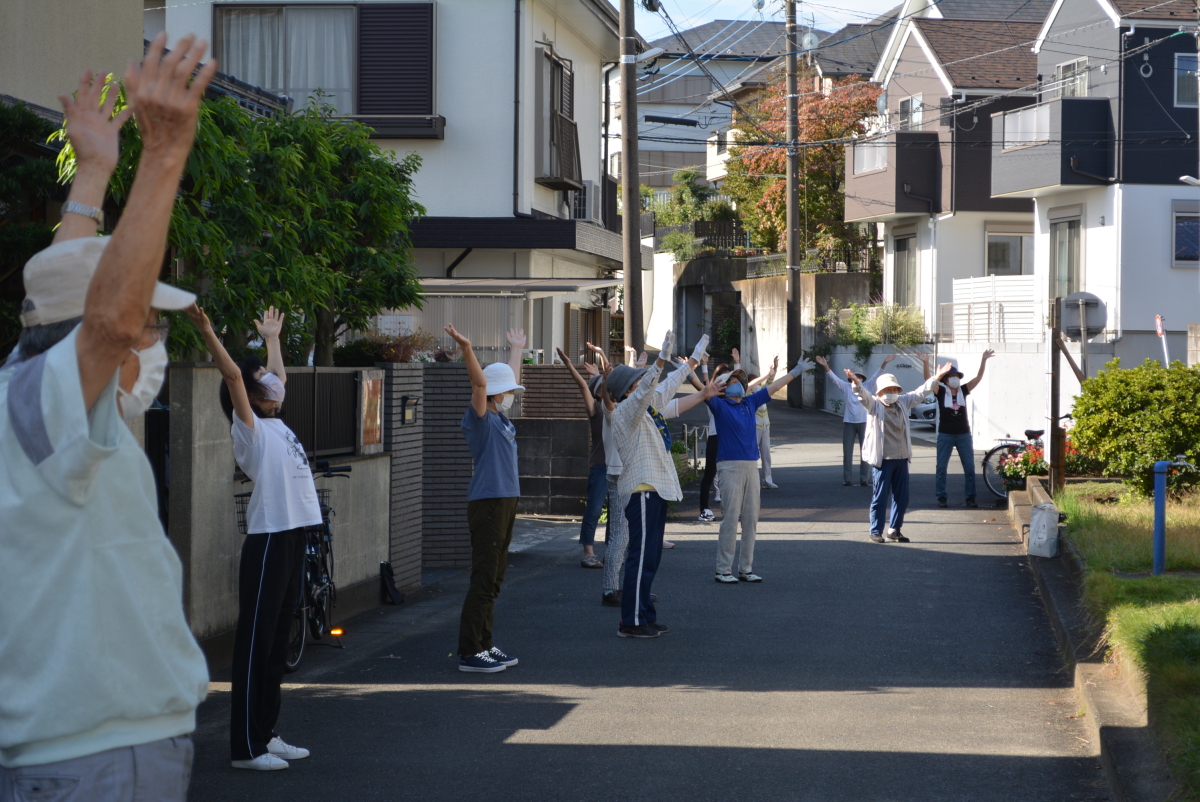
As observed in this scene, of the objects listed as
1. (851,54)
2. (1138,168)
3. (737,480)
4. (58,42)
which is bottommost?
(737,480)

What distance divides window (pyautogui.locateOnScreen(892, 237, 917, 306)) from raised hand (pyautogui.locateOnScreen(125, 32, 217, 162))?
111 ft

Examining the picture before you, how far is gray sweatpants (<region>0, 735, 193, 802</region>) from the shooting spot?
7.62 feet

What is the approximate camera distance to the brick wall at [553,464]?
14.9m

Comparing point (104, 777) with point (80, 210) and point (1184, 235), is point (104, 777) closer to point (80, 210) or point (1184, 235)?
point (80, 210)

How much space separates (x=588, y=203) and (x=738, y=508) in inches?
556

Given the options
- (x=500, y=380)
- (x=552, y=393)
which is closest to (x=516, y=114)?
(x=552, y=393)

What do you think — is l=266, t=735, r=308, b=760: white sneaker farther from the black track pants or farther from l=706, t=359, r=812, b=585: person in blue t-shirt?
l=706, t=359, r=812, b=585: person in blue t-shirt

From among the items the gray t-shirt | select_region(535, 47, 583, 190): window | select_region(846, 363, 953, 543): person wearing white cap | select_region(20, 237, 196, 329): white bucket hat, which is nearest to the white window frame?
select_region(535, 47, 583, 190): window

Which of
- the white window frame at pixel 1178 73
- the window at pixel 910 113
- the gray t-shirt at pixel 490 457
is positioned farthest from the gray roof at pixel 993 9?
the gray t-shirt at pixel 490 457

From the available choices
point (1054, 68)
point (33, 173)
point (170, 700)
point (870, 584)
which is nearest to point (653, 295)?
point (1054, 68)

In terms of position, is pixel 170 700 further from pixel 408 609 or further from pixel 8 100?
pixel 408 609

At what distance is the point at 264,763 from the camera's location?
555 centimetres

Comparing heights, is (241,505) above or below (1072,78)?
below

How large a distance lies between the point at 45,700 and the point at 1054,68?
3098 centimetres
